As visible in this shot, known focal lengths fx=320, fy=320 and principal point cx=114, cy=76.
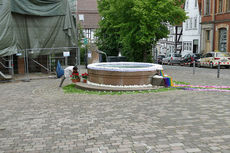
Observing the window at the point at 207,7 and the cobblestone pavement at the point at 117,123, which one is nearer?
the cobblestone pavement at the point at 117,123

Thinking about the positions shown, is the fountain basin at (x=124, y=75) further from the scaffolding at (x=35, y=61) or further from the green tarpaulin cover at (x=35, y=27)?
the green tarpaulin cover at (x=35, y=27)

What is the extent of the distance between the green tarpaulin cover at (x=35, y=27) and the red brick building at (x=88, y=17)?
32926 mm

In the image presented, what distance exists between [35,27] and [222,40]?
26.0m

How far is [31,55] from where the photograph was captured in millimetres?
21953

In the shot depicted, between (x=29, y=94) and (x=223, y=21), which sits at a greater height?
(x=223, y=21)

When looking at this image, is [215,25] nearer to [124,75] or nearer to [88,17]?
[88,17]

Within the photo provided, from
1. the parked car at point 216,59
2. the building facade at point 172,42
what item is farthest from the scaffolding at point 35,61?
the building facade at point 172,42

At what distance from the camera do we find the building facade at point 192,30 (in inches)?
1913

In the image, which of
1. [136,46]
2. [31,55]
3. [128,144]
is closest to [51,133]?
[128,144]

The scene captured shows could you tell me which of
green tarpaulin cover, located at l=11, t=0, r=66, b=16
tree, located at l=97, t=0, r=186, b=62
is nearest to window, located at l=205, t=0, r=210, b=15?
tree, located at l=97, t=0, r=186, b=62

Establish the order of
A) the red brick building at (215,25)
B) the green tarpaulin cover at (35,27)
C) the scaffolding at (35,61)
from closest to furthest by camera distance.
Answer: the green tarpaulin cover at (35,27) → the scaffolding at (35,61) → the red brick building at (215,25)

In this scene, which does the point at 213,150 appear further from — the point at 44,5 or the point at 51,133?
the point at 44,5

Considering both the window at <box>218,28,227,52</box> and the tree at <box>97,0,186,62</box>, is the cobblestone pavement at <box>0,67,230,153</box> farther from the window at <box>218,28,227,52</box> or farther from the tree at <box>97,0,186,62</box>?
the window at <box>218,28,227,52</box>

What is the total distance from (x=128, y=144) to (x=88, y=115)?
9.23ft
